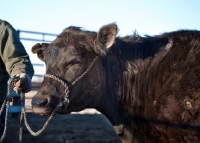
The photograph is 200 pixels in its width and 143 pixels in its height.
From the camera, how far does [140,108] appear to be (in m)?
4.91

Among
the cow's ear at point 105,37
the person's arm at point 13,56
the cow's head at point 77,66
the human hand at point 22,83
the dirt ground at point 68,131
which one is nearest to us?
the human hand at point 22,83

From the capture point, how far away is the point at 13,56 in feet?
15.7

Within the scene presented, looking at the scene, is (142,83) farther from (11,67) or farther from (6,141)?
(6,141)

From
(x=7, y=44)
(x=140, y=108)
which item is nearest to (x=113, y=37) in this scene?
(x=140, y=108)

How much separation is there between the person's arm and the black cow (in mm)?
272

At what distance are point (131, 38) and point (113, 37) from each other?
1.78ft

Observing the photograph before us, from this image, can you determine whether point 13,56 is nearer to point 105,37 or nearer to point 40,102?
point 40,102

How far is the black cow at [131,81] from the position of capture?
4.55 metres

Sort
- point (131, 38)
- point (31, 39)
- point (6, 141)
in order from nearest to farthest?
point (131, 38), point (6, 141), point (31, 39)

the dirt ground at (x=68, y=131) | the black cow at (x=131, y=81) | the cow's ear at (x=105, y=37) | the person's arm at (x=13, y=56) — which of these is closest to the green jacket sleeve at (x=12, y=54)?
the person's arm at (x=13, y=56)

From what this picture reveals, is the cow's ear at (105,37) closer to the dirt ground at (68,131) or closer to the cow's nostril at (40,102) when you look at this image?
the cow's nostril at (40,102)

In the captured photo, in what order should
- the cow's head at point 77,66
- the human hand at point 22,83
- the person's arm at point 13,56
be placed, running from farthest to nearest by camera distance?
1. the cow's head at point 77,66
2. the person's arm at point 13,56
3. the human hand at point 22,83

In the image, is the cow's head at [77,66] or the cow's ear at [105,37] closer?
the cow's head at [77,66]

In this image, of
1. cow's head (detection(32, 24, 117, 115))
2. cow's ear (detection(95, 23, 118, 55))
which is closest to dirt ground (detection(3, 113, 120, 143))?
cow's head (detection(32, 24, 117, 115))
